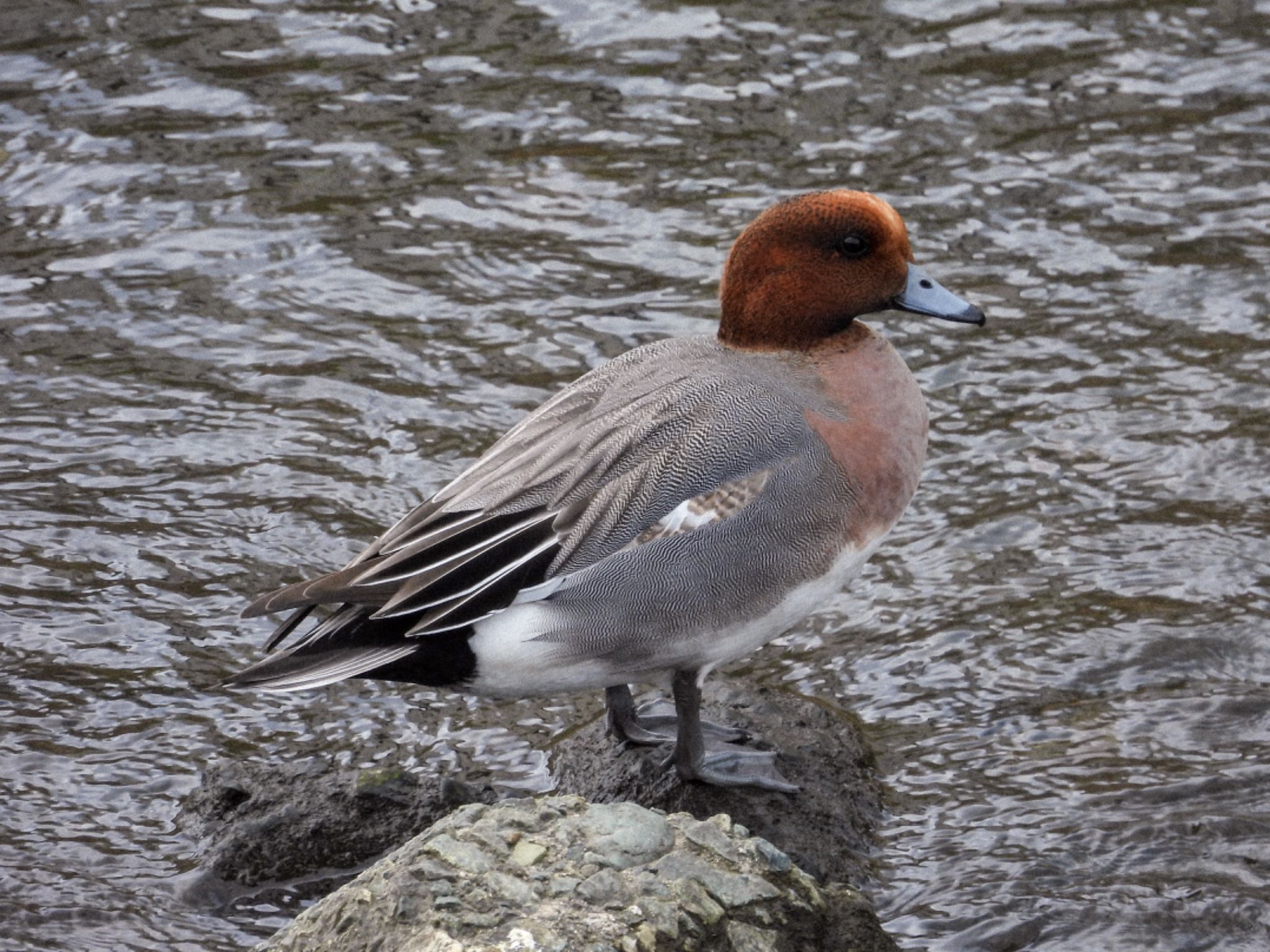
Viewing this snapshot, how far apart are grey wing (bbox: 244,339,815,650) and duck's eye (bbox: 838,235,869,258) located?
454 millimetres

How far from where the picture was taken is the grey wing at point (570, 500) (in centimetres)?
427

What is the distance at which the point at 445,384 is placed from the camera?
6.64m

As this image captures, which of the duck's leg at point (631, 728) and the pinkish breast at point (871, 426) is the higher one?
the pinkish breast at point (871, 426)

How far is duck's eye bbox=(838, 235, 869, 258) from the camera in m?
4.79

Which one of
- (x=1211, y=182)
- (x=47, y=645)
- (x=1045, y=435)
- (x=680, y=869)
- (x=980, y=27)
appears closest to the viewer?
(x=680, y=869)

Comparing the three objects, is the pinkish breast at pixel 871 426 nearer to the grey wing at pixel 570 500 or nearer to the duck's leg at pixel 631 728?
the grey wing at pixel 570 500

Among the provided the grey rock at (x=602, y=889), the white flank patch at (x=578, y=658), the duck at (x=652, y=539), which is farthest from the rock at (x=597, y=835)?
the white flank patch at (x=578, y=658)

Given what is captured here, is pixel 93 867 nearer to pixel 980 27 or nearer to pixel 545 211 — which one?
pixel 545 211

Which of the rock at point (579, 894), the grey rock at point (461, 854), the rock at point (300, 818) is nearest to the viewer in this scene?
the rock at point (579, 894)

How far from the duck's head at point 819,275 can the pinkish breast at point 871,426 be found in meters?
0.09

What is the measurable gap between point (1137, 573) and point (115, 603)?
3.17m

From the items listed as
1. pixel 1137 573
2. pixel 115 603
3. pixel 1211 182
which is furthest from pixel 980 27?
pixel 115 603

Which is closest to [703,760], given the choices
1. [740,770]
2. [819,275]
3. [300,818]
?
[740,770]

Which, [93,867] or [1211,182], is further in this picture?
[1211,182]
